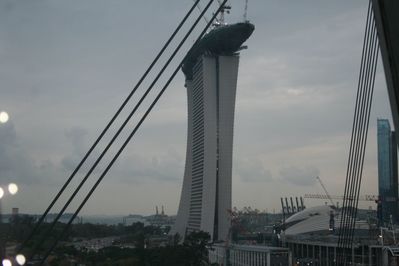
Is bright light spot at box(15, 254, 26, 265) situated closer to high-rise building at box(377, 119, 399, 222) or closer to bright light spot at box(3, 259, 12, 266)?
bright light spot at box(3, 259, 12, 266)

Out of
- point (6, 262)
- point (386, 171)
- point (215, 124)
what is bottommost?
point (6, 262)

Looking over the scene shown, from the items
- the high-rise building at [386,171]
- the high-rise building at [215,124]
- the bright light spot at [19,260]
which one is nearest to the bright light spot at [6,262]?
the bright light spot at [19,260]

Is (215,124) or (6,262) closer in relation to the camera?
(6,262)

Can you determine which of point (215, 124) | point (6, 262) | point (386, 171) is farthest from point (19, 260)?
point (386, 171)

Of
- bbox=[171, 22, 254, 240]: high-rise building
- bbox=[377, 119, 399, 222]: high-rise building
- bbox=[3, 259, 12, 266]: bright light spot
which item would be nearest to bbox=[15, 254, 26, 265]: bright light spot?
bbox=[3, 259, 12, 266]: bright light spot

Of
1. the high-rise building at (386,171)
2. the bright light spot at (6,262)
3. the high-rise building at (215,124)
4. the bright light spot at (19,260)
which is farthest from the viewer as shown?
the high-rise building at (386,171)

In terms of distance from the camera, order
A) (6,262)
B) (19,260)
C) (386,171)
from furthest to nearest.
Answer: (386,171) → (19,260) → (6,262)

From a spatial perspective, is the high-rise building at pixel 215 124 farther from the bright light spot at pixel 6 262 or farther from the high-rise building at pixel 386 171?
the bright light spot at pixel 6 262

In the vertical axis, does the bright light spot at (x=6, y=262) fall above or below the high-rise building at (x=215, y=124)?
below

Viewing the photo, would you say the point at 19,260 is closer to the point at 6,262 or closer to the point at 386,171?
the point at 6,262

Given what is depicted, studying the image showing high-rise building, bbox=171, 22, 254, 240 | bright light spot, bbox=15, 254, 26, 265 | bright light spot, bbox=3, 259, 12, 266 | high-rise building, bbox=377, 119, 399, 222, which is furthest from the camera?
high-rise building, bbox=377, 119, 399, 222
